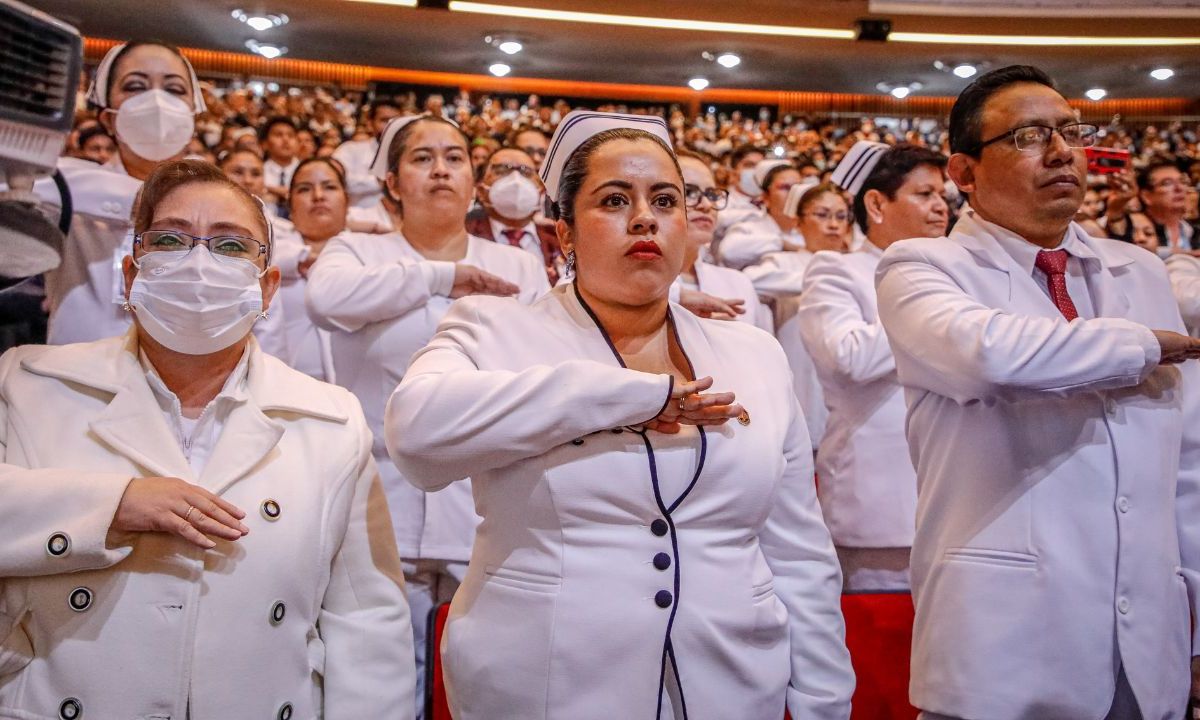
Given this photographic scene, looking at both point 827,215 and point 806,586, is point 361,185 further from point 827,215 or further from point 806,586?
point 806,586

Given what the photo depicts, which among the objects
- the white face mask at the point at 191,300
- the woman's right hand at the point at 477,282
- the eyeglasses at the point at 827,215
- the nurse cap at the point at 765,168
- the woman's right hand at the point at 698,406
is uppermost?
the nurse cap at the point at 765,168

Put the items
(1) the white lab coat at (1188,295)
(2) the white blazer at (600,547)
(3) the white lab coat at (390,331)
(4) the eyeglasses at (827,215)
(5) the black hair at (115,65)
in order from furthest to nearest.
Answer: (4) the eyeglasses at (827,215) → (5) the black hair at (115,65) → (3) the white lab coat at (390,331) → (1) the white lab coat at (1188,295) → (2) the white blazer at (600,547)

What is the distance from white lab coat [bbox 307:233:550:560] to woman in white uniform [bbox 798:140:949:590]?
0.97 m

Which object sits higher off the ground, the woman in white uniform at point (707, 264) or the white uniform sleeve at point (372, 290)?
the woman in white uniform at point (707, 264)

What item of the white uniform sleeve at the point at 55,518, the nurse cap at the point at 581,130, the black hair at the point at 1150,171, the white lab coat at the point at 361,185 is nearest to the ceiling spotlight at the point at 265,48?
the white lab coat at the point at 361,185

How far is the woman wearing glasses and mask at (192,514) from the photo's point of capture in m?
1.57

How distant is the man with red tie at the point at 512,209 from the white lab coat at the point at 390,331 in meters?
1.07

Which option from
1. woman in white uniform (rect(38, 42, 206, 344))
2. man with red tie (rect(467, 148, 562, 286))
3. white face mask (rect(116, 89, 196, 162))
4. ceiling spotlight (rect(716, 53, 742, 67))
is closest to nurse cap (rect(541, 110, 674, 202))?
woman in white uniform (rect(38, 42, 206, 344))

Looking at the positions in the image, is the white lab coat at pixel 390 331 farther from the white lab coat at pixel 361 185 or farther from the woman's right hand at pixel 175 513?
the white lab coat at pixel 361 185

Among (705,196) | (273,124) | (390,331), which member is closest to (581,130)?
(390,331)

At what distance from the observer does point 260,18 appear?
12.6 meters

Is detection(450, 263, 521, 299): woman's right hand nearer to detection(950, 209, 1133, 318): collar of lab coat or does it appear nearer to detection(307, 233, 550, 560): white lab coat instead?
detection(307, 233, 550, 560): white lab coat

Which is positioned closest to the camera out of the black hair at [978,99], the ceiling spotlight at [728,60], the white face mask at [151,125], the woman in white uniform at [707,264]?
the black hair at [978,99]

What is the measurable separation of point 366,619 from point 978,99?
1.71 meters
